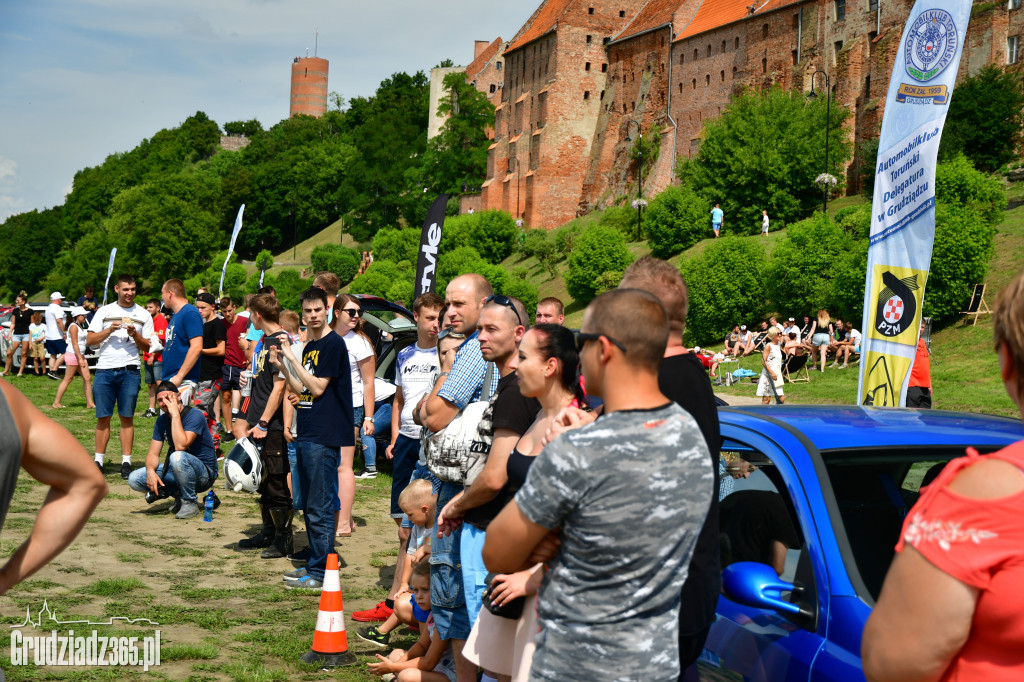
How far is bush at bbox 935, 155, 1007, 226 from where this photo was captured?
1332 inches

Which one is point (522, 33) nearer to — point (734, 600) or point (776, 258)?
point (776, 258)

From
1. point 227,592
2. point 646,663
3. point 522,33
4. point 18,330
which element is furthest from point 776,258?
point 522,33

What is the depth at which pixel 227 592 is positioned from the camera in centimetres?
662

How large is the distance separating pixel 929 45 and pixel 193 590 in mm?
6852

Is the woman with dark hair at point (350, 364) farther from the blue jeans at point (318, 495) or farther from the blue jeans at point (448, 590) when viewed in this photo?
the blue jeans at point (448, 590)

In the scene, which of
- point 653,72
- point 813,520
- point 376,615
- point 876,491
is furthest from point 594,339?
point 653,72

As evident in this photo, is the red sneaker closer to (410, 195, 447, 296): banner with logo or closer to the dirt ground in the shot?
the dirt ground

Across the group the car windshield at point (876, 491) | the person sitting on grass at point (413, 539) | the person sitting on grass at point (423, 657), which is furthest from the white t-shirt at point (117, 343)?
the car windshield at point (876, 491)

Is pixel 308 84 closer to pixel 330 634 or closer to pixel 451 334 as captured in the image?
pixel 451 334

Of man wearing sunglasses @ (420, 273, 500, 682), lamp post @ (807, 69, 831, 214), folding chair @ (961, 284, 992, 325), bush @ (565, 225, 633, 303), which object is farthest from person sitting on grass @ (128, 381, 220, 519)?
bush @ (565, 225, 633, 303)

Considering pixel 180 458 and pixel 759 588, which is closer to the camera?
pixel 759 588

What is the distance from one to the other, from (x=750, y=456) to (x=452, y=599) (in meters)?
1.50

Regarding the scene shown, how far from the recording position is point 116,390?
10.2m

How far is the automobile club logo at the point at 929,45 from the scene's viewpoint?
24.3 feet
